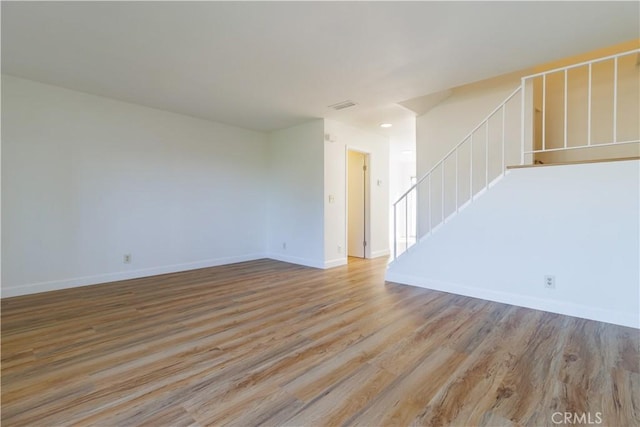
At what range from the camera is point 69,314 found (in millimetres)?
2889

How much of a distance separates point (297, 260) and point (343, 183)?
1.65 meters

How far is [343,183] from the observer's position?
524cm

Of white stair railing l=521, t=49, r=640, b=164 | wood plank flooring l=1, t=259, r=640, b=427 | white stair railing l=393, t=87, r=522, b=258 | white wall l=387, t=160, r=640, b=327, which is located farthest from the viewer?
white stair railing l=393, t=87, r=522, b=258

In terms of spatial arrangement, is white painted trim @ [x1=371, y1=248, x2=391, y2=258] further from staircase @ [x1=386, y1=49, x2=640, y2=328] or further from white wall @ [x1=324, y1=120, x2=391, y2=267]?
staircase @ [x1=386, y1=49, x2=640, y2=328]

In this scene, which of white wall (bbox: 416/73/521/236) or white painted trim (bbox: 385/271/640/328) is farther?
white wall (bbox: 416/73/521/236)

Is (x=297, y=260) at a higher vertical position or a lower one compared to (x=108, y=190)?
lower

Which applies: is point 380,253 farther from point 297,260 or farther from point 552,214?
point 552,214

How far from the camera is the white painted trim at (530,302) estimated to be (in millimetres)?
2592

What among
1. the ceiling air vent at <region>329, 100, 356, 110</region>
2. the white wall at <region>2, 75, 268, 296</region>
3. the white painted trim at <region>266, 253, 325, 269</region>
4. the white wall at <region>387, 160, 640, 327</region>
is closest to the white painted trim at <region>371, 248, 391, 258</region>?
the white painted trim at <region>266, 253, 325, 269</region>

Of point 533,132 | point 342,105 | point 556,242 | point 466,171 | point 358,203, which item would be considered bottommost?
point 556,242

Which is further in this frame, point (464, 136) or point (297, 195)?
point (297, 195)

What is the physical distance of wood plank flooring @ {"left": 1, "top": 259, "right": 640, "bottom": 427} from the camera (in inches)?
59.6

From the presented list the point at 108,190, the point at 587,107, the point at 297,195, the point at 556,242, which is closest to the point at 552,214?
the point at 556,242

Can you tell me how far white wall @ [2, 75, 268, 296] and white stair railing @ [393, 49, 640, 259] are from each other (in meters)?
3.21
